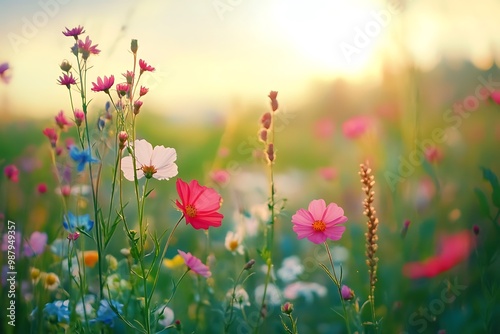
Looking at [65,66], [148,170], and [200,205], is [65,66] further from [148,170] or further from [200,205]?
[200,205]

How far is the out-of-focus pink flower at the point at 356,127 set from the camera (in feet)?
7.05

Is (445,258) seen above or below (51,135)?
below

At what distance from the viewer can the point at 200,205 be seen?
3.35 feet

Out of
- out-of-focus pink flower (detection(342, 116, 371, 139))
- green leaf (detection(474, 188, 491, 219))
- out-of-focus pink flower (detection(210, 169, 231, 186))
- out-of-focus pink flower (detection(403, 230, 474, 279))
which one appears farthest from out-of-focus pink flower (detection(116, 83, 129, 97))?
out-of-focus pink flower (detection(342, 116, 371, 139))

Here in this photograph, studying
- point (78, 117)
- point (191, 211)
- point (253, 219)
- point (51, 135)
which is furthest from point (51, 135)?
point (253, 219)

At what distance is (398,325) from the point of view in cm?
166

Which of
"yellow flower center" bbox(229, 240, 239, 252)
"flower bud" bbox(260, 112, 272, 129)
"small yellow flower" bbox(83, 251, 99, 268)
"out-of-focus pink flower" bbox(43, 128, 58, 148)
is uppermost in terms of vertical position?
"flower bud" bbox(260, 112, 272, 129)

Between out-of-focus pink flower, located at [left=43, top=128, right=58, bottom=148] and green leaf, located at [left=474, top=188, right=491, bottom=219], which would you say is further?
green leaf, located at [left=474, top=188, right=491, bottom=219]

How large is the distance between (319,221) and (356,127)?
114 cm

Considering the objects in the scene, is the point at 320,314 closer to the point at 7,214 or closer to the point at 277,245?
the point at 277,245

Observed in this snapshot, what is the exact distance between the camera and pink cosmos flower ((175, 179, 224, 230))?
102 centimetres

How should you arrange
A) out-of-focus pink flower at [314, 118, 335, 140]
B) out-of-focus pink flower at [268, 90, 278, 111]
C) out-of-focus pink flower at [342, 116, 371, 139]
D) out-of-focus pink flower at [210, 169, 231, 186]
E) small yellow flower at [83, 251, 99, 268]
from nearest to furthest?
out-of-focus pink flower at [268, 90, 278, 111] → small yellow flower at [83, 251, 99, 268] → out-of-focus pink flower at [210, 169, 231, 186] → out-of-focus pink flower at [342, 116, 371, 139] → out-of-focus pink flower at [314, 118, 335, 140]

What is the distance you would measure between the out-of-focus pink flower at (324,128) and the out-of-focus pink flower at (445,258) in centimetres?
68

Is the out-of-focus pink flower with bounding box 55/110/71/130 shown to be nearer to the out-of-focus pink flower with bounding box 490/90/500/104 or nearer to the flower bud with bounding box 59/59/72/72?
the flower bud with bounding box 59/59/72/72
